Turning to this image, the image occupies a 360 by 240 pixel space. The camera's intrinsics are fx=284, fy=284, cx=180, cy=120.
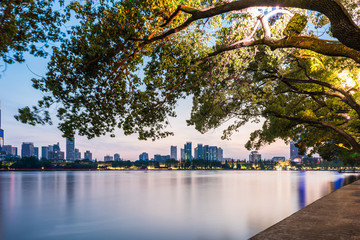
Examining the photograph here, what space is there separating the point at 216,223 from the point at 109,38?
1106 cm

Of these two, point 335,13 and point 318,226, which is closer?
point 335,13

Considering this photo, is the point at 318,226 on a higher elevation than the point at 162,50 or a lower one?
lower

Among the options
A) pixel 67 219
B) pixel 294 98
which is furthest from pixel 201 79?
pixel 67 219

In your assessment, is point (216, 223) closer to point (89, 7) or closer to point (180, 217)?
point (180, 217)

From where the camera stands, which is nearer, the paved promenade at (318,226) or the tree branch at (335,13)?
the tree branch at (335,13)

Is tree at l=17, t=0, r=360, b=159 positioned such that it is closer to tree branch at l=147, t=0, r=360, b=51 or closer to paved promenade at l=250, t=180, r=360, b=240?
tree branch at l=147, t=0, r=360, b=51

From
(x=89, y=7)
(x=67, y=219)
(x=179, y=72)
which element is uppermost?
(x=89, y=7)

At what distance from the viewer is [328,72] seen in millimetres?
12320

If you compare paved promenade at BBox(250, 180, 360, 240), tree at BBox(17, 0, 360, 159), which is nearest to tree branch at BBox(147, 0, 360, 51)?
tree at BBox(17, 0, 360, 159)

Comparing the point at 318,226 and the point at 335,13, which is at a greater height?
the point at 335,13

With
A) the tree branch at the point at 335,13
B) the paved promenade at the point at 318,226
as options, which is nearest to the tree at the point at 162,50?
the tree branch at the point at 335,13

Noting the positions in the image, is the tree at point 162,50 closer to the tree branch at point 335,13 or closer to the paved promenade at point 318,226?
the tree branch at point 335,13

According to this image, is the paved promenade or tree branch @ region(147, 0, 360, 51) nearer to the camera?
tree branch @ region(147, 0, 360, 51)

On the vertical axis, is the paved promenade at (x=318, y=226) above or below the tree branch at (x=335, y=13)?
below
